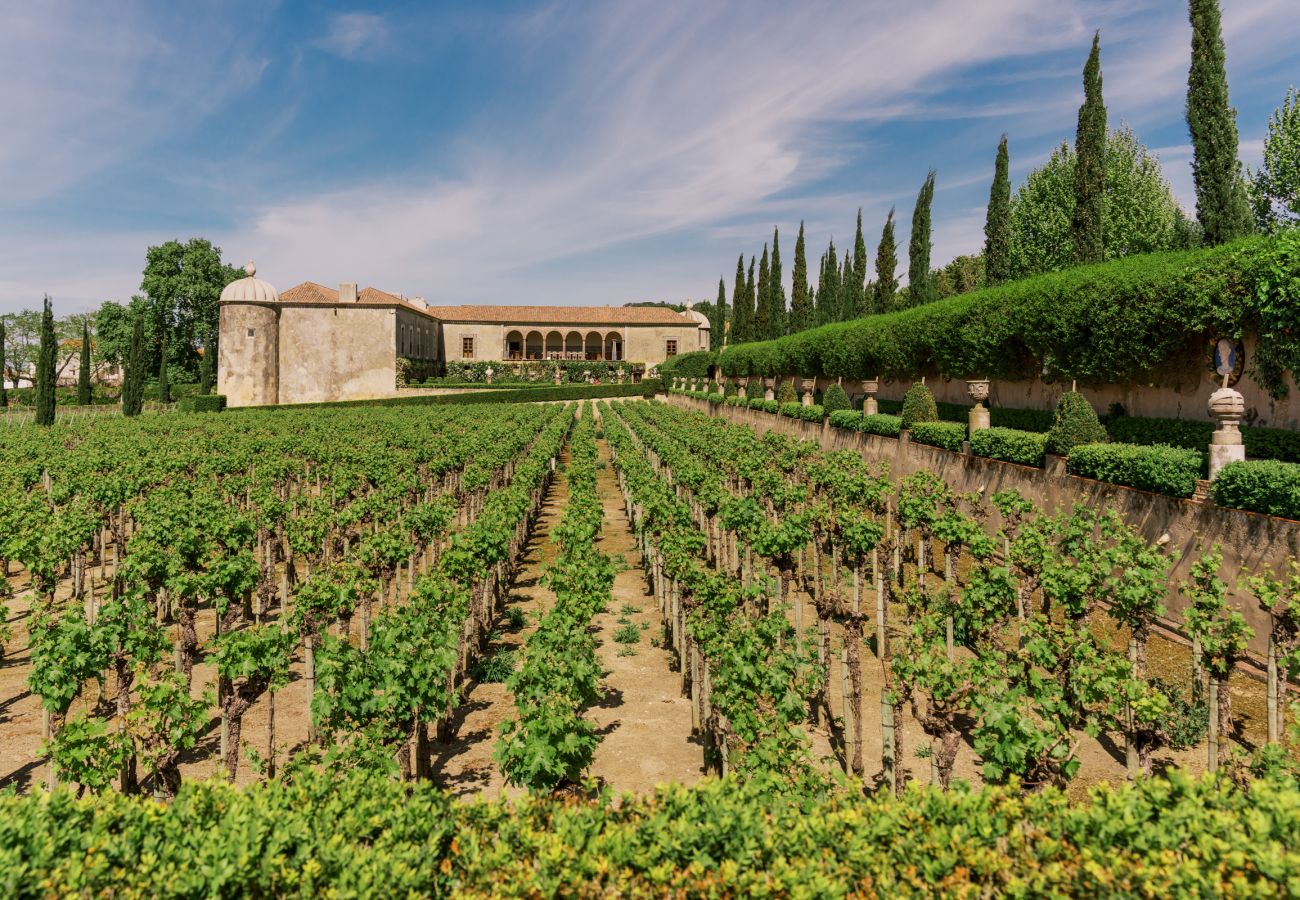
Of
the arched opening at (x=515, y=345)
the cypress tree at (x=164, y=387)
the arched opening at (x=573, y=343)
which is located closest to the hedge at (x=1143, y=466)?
the cypress tree at (x=164, y=387)

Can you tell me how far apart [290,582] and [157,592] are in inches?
118

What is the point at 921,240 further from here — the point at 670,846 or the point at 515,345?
the point at 515,345

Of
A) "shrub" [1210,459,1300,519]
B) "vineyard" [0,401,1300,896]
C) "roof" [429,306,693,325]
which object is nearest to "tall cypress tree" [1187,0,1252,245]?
"vineyard" [0,401,1300,896]

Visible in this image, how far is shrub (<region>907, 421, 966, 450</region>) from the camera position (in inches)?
819

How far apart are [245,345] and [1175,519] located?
67.1m

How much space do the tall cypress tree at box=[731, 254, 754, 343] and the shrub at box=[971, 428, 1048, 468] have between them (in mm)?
48242

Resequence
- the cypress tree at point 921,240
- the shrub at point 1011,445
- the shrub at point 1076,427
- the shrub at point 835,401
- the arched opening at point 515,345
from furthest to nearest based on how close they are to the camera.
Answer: the arched opening at point 515,345 → the cypress tree at point 921,240 → the shrub at point 835,401 → the shrub at point 1011,445 → the shrub at point 1076,427

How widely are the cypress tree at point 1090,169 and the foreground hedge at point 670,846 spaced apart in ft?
89.2

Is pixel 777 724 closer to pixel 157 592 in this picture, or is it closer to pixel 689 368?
pixel 157 592

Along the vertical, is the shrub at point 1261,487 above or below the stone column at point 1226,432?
below

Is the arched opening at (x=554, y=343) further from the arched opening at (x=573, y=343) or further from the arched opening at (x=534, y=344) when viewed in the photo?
the arched opening at (x=534, y=344)

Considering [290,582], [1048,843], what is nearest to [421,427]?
[290,582]

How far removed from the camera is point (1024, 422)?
74.6 ft

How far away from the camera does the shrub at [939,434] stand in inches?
819
